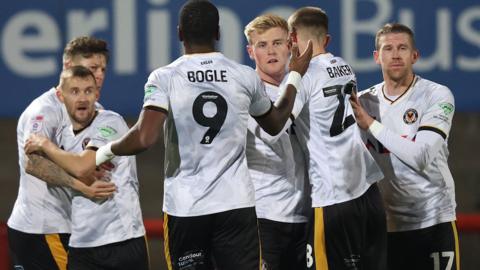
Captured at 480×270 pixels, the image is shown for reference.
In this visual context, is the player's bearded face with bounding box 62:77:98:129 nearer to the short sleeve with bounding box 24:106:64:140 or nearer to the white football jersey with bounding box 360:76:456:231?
the short sleeve with bounding box 24:106:64:140

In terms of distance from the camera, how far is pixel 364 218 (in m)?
6.44

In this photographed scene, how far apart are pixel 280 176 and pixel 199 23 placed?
133 cm

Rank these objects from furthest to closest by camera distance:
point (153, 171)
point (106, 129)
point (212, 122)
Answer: point (153, 171)
point (106, 129)
point (212, 122)

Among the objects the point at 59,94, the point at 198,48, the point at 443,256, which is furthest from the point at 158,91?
the point at 443,256

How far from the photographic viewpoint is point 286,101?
239 inches

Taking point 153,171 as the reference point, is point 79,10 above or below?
above

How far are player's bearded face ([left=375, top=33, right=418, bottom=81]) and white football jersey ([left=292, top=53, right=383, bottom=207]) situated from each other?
0.39 metres

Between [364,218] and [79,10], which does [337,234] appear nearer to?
[364,218]

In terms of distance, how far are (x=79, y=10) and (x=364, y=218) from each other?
3.49 m

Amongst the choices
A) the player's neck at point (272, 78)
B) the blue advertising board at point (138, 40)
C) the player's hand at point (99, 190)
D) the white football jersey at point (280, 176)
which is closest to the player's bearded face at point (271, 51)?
the player's neck at point (272, 78)

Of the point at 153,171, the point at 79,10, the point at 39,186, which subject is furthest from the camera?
the point at 153,171

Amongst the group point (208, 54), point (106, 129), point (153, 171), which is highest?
point (208, 54)

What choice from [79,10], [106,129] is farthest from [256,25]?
[79,10]

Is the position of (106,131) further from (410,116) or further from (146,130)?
(410,116)
